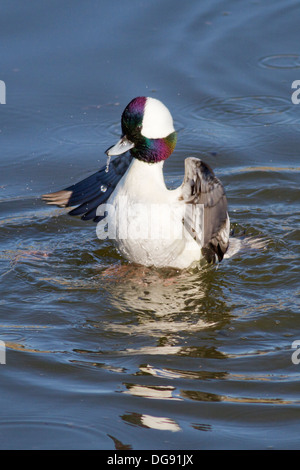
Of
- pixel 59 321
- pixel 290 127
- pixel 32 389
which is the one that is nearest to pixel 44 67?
pixel 290 127

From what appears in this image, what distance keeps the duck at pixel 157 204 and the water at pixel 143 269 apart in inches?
12.4

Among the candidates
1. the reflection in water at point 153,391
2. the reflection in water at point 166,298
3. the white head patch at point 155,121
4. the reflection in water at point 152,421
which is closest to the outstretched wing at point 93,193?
the reflection in water at point 166,298

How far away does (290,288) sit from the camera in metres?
6.63

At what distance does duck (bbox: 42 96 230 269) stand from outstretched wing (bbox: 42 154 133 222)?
1.97 ft

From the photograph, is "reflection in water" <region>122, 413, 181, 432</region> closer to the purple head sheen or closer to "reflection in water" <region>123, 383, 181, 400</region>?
"reflection in water" <region>123, 383, 181, 400</region>

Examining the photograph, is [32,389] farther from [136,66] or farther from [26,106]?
[136,66]

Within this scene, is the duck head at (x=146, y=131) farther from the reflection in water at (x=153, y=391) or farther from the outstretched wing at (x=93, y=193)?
the reflection in water at (x=153, y=391)

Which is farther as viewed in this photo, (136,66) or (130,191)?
(136,66)

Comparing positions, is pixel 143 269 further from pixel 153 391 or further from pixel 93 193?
pixel 153 391

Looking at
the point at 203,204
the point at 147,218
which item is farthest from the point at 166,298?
the point at 203,204

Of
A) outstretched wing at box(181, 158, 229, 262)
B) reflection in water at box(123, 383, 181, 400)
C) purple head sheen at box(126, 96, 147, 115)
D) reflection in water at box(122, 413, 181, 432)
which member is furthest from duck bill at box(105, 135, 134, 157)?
reflection in water at box(122, 413, 181, 432)

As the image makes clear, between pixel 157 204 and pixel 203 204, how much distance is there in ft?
1.24

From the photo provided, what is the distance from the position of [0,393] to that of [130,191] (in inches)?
86.1

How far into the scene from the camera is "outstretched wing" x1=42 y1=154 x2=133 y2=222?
24.3 ft
